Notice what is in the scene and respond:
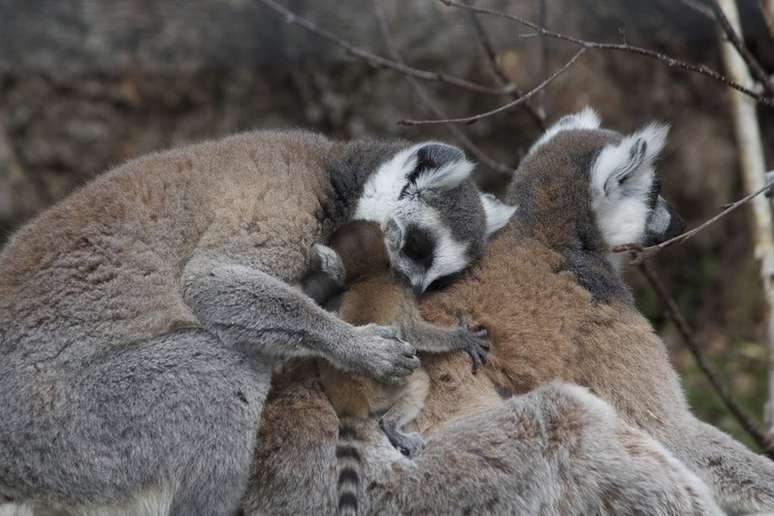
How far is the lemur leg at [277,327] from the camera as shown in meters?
4.96

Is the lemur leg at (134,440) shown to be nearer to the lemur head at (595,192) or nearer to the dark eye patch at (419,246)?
the dark eye patch at (419,246)

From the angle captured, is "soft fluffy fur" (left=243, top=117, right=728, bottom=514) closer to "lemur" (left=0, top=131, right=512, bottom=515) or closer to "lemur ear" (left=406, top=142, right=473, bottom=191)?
"lemur" (left=0, top=131, right=512, bottom=515)

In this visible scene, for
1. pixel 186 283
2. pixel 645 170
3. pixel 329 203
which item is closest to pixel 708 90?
pixel 645 170

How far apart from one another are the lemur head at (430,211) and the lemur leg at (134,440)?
128cm

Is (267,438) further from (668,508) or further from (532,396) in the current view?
(668,508)

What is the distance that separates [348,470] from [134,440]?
0.99m

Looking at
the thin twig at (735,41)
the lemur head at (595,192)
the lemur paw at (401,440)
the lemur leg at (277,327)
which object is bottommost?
the lemur paw at (401,440)

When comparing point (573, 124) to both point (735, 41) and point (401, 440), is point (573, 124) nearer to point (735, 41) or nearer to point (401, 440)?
point (735, 41)

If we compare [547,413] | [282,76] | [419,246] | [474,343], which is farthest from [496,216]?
[282,76]

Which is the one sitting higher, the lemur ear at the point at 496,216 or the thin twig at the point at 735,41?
the thin twig at the point at 735,41

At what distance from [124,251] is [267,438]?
1157mm

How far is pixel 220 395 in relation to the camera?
475 cm

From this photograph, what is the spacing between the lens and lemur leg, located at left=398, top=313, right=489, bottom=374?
5262 mm

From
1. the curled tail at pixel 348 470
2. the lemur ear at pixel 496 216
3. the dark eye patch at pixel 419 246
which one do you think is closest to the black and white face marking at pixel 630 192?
A: the lemur ear at pixel 496 216
